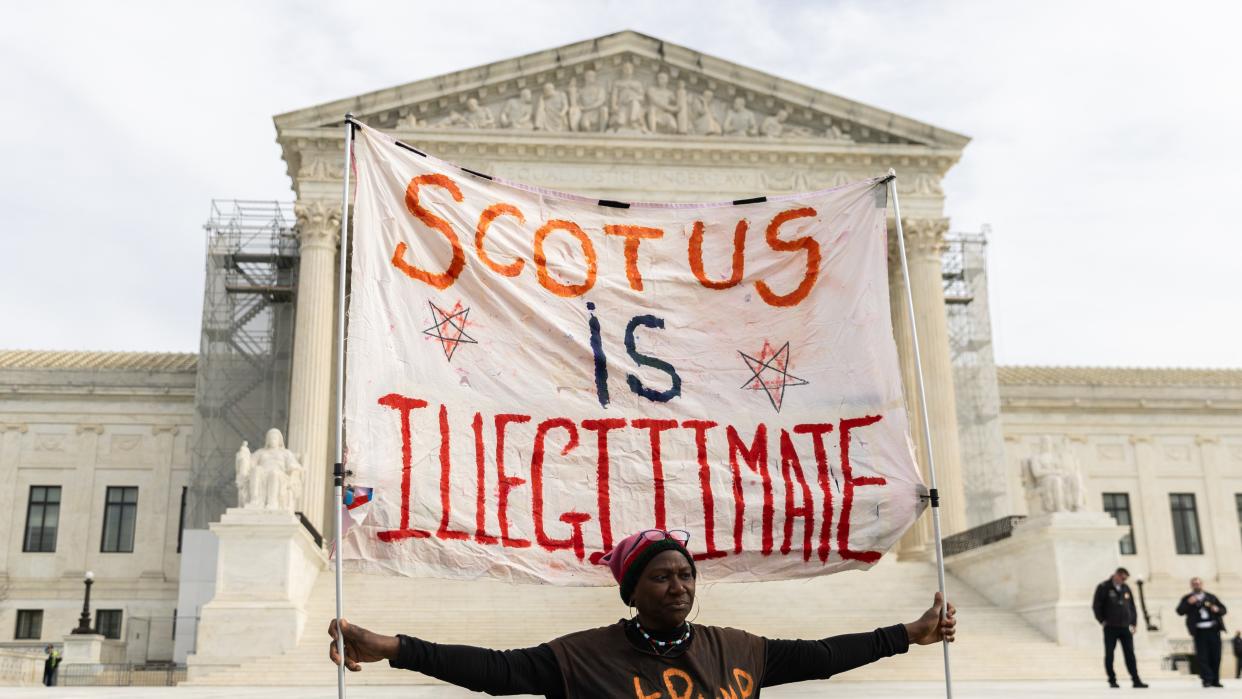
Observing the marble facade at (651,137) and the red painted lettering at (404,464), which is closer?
the red painted lettering at (404,464)

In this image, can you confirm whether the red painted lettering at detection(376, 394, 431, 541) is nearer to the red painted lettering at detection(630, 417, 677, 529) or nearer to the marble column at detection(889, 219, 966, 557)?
the red painted lettering at detection(630, 417, 677, 529)

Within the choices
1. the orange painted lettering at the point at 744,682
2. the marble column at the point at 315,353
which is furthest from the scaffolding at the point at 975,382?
the orange painted lettering at the point at 744,682

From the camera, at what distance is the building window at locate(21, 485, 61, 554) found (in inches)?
1665

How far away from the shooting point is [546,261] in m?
6.60

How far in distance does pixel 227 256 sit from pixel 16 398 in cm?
1011

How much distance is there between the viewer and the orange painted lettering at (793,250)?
6766 mm

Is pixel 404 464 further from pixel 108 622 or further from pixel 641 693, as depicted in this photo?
pixel 108 622

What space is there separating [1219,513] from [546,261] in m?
46.0

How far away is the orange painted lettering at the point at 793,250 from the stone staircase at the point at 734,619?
13835mm

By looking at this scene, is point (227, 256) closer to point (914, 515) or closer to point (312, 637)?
point (312, 637)

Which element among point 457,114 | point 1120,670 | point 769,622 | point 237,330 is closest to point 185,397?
point 237,330

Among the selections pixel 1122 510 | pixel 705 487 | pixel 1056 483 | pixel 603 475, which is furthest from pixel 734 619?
pixel 1122 510

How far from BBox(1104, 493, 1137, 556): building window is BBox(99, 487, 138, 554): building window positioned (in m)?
33.6

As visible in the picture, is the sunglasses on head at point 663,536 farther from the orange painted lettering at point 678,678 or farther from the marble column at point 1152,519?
the marble column at point 1152,519
